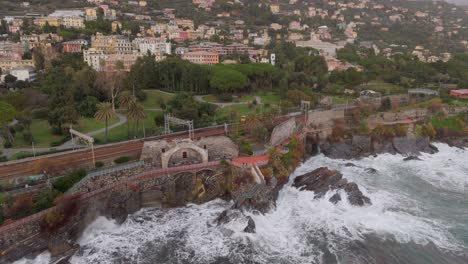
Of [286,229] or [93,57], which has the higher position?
[93,57]

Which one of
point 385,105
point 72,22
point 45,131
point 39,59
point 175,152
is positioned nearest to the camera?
point 175,152

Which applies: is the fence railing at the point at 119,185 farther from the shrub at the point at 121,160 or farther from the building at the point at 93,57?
the building at the point at 93,57

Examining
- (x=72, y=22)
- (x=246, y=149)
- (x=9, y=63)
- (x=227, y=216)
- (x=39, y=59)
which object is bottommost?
(x=227, y=216)

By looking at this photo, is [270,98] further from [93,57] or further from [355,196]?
[93,57]

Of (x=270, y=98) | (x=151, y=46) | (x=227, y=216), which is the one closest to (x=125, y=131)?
(x=227, y=216)

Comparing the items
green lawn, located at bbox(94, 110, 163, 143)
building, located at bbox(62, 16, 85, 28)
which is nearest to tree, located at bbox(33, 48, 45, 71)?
building, located at bbox(62, 16, 85, 28)

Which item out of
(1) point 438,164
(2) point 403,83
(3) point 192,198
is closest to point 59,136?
(3) point 192,198
